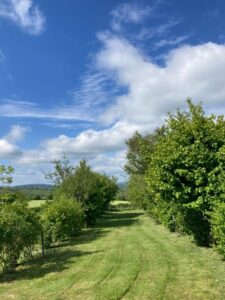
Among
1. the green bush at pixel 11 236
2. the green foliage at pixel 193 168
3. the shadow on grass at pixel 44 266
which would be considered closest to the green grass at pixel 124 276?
the shadow on grass at pixel 44 266

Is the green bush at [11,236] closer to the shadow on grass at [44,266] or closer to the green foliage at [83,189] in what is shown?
the shadow on grass at [44,266]

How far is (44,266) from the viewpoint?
1135 cm

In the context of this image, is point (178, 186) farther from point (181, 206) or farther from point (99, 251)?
point (99, 251)

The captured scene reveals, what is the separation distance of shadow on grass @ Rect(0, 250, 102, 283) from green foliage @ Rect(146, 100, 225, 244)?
12.5ft

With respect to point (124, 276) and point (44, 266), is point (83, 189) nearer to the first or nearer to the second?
point (44, 266)

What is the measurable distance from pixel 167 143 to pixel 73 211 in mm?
9315

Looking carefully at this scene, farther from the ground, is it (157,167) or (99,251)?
(157,167)

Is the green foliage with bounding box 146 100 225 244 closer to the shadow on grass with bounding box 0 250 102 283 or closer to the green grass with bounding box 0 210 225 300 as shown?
the green grass with bounding box 0 210 225 300

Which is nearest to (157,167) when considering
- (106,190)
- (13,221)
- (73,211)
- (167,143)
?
(167,143)

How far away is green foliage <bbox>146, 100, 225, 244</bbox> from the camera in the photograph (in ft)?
38.2

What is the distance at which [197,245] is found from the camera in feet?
43.5

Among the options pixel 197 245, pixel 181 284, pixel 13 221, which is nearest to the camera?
pixel 181 284

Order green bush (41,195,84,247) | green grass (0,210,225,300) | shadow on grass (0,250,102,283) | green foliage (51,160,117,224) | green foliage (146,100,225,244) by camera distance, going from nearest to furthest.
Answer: green grass (0,210,225,300) → shadow on grass (0,250,102,283) → green foliage (146,100,225,244) → green bush (41,195,84,247) → green foliage (51,160,117,224)

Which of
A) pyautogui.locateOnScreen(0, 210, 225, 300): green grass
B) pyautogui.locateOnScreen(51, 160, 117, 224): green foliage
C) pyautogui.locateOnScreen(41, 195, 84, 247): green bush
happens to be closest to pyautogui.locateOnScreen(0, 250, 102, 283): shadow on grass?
pyautogui.locateOnScreen(0, 210, 225, 300): green grass
